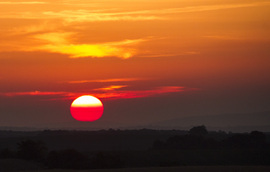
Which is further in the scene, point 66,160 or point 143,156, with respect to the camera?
point 143,156

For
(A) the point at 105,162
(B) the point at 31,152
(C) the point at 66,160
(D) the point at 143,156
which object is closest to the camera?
(A) the point at 105,162

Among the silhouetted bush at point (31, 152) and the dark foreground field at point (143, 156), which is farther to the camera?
the silhouetted bush at point (31, 152)

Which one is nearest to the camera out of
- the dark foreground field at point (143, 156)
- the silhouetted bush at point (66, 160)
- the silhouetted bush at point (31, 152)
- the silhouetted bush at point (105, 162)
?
the dark foreground field at point (143, 156)

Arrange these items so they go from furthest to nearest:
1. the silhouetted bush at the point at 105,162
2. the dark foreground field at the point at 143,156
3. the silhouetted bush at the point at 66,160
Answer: the silhouetted bush at the point at 66,160, the silhouetted bush at the point at 105,162, the dark foreground field at the point at 143,156

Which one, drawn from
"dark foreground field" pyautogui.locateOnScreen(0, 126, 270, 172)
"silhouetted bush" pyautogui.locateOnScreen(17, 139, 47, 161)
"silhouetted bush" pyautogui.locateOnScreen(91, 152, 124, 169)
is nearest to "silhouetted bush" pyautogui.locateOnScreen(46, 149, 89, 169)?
"dark foreground field" pyautogui.locateOnScreen(0, 126, 270, 172)

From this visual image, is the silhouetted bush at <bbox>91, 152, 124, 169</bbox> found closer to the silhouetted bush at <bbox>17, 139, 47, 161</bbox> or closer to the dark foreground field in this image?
the dark foreground field

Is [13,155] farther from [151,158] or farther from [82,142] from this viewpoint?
[82,142]

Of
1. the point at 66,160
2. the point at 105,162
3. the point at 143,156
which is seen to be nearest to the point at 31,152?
the point at 66,160

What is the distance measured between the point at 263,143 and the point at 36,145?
42.9 m

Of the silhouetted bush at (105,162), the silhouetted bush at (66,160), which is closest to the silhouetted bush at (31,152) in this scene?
the silhouetted bush at (66,160)

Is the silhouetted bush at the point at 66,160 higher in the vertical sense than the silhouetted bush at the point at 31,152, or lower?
lower

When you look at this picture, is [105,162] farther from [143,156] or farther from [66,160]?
[143,156]

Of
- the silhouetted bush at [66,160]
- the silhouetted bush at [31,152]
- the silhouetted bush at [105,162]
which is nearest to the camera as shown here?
the silhouetted bush at [105,162]

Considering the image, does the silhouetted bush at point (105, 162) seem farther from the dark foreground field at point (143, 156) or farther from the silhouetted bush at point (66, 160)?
the silhouetted bush at point (66, 160)
